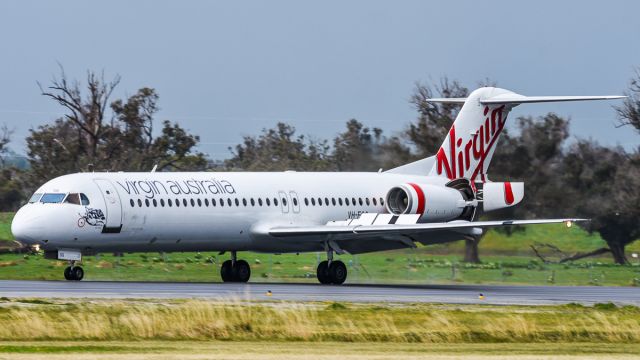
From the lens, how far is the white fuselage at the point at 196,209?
41156 mm

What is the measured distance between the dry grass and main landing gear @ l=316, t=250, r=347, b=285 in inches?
543

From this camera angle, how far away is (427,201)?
47.1 meters

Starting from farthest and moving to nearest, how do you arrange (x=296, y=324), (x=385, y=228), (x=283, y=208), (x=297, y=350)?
1. (x=283, y=208)
2. (x=385, y=228)
3. (x=296, y=324)
4. (x=297, y=350)

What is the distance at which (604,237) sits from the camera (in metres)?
65.1

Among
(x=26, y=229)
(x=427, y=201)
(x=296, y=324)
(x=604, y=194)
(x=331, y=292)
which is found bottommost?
(x=296, y=324)

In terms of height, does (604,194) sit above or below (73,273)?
above

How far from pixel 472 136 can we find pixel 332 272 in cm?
813

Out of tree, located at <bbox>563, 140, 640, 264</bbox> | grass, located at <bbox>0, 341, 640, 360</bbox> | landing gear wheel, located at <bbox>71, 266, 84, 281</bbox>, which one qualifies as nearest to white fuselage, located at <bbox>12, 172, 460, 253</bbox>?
landing gear wheel, located at <bbox>71, 266, 84, 281</bbox>

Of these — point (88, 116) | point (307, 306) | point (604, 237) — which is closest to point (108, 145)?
point (88, 116)

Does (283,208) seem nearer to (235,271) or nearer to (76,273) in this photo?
(235,271)

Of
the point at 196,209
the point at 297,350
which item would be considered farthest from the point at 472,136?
the point at 297,350

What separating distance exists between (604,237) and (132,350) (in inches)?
1726

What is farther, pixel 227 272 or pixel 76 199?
pixel 227 272

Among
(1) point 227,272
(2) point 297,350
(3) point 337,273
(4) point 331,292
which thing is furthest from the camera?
(1) point 227,272
